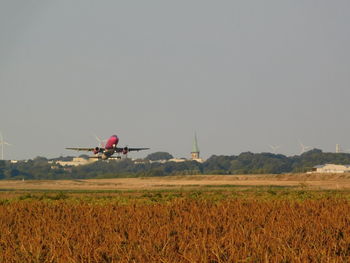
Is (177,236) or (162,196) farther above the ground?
(162,196)

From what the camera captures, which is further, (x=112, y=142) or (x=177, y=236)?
(x=112, y=142)

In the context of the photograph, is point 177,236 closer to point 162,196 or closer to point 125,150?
point 162,196

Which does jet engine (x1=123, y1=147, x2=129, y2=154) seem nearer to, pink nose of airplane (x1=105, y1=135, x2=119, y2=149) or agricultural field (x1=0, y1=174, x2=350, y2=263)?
pink nose of airplane (x1=105, y1=135, x2=119, y2=149)

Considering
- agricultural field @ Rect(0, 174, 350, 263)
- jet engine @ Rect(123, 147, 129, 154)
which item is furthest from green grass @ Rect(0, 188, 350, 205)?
jet engine @ Rect(123, 147, 129, 154)

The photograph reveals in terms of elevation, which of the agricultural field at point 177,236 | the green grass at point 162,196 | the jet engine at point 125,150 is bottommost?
the agricultural field at point 177,236

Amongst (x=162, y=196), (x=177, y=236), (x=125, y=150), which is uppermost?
(x=125, y=150)

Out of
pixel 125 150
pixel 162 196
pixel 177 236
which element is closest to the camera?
pixel 177 236

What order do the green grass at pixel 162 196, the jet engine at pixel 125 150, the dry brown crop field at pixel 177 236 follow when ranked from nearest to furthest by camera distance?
the dry brown crop field at pixel 177 236, the green grass at pixel 162 196, the jet engine at pixel 125 150

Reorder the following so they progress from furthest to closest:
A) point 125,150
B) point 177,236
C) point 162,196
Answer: point 125,150 → point 162,196 → point 177,236

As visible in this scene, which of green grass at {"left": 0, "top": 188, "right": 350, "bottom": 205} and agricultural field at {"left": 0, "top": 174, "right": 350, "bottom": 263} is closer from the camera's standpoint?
agricultural field at {"left": 0, "top": 174, "right": 350, "bottom": 263}

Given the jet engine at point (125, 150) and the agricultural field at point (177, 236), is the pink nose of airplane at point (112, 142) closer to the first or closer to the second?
the jet engine at point (125, 150)

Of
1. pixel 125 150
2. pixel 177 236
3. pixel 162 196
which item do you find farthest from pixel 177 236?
pixel 125 150

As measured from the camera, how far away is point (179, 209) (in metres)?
31.8

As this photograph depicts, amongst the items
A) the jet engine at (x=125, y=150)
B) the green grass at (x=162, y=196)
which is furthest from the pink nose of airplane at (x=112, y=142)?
the green grass at (x=162, y=196)
